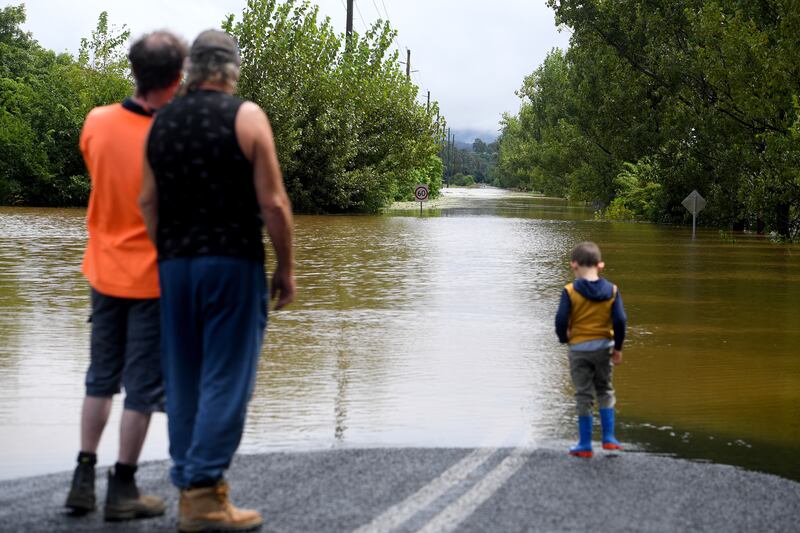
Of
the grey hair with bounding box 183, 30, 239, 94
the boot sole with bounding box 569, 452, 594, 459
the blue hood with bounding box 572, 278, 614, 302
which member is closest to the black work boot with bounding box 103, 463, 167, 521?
the grey hair with bounding box 183, 30, 239, 94

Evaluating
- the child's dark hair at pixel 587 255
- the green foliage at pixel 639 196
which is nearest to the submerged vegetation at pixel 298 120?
the green foliage at pixel 639 196

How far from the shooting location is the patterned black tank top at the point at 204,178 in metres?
4.86

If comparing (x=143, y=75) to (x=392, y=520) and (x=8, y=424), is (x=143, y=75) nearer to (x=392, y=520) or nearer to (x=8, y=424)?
(x=392, y=520)

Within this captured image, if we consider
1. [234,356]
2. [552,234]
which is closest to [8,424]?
[234,356]

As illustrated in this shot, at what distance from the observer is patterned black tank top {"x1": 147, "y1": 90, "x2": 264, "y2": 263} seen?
486cm

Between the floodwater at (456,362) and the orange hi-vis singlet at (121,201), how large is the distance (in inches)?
62.1

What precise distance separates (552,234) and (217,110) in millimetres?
30621

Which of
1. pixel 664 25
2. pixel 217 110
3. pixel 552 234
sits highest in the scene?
pixel 664 25

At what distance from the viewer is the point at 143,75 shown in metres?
5.23

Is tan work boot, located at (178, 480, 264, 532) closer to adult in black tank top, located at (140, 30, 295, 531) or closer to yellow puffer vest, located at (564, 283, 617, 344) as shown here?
adult in black tank top, located at (140, 30, 295, 531)

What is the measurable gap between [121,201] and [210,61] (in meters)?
0.76

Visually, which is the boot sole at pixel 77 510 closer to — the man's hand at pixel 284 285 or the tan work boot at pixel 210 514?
the tan work boot at pixel 210 514

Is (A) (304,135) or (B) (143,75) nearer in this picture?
(B) (143,75)

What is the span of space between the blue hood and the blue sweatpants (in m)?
2.26
